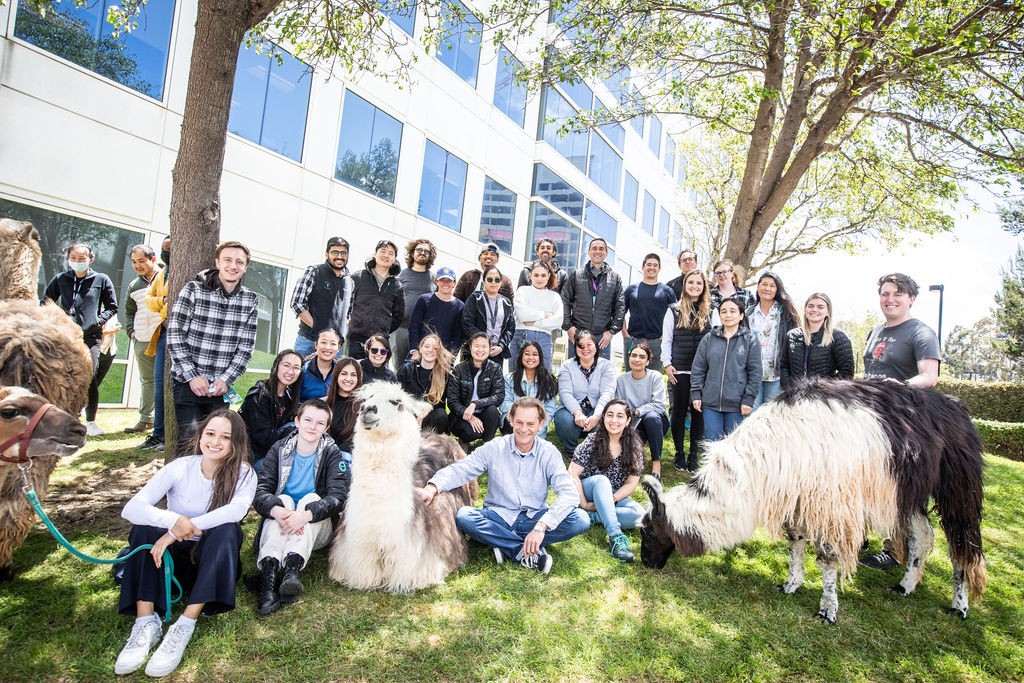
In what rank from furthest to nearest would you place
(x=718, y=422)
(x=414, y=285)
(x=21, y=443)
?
(x=414, y=285) → (x=718, y=422) → (x=21, y=443)

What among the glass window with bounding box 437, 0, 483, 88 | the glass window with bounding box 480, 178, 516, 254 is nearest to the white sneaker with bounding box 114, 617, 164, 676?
the glass window with bounding box 437, 0, 483, 88

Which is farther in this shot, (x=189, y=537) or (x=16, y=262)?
(x=16, y=262)

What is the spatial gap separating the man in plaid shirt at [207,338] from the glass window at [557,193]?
14.3 metres

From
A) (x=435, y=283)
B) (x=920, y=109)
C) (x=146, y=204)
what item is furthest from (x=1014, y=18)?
(x=146, y=204)

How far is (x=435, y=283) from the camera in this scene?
22.8 ft

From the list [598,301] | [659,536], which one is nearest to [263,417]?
[659,536]

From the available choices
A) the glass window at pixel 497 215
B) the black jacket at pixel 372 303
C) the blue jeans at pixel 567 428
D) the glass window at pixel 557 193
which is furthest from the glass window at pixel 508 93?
the blue jeans at pixel 567 428

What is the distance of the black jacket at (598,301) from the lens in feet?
22.5

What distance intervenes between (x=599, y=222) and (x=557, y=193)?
449cm

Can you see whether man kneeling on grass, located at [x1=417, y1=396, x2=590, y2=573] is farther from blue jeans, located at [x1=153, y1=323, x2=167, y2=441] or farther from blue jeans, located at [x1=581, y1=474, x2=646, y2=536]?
blue jeans, located at [x1=153, y1=323, x2=167, y2=441]

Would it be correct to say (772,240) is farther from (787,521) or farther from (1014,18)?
(787,521)

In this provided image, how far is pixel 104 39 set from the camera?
7.49m

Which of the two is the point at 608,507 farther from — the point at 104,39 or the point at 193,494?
the point at 104,39

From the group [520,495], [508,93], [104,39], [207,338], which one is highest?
[508,93]
